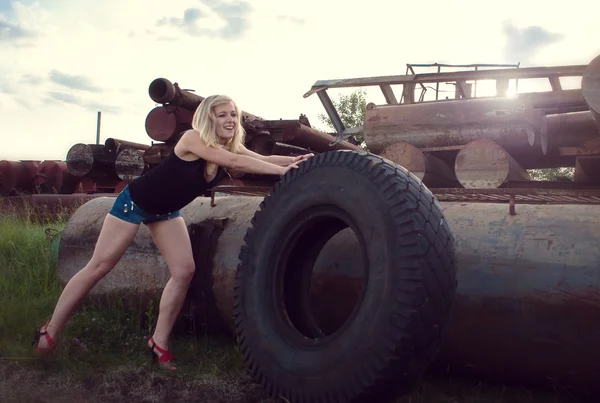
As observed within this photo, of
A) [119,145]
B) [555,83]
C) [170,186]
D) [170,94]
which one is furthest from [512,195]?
[119,145]

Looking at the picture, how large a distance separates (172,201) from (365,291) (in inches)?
59.4

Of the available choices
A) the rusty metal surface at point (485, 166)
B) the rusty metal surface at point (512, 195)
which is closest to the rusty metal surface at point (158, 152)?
the rusty metal surface at point (485, 166)

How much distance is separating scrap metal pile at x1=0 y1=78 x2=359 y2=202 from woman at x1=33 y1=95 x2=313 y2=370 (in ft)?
2.54

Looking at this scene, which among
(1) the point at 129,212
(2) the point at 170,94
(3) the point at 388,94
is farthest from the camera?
(3) the point at 388,94

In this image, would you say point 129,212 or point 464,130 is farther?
point 464,130

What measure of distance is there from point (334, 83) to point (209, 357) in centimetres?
574

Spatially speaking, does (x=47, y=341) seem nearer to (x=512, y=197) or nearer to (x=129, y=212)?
(x=129, y=212)

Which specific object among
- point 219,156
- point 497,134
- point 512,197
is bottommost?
point 512,197

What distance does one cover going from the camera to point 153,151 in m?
9.10

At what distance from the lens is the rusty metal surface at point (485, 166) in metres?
6.86

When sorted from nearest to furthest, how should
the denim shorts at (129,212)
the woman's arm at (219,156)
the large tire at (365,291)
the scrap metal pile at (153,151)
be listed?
the large tire at (365,291)
the woman's arm at (219,156)
the denim shorts at (129,212)
the scrap metal pile at (153,151)

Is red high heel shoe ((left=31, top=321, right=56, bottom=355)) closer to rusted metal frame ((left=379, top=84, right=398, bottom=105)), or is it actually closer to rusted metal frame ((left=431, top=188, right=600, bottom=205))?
rusted metal frame ((left=431, top=188, right=600, bottom=205))

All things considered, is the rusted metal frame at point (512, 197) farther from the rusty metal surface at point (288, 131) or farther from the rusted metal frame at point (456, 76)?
the rusty metal surface at point (288, 131)

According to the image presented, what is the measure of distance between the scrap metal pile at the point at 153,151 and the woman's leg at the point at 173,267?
2.46ft
